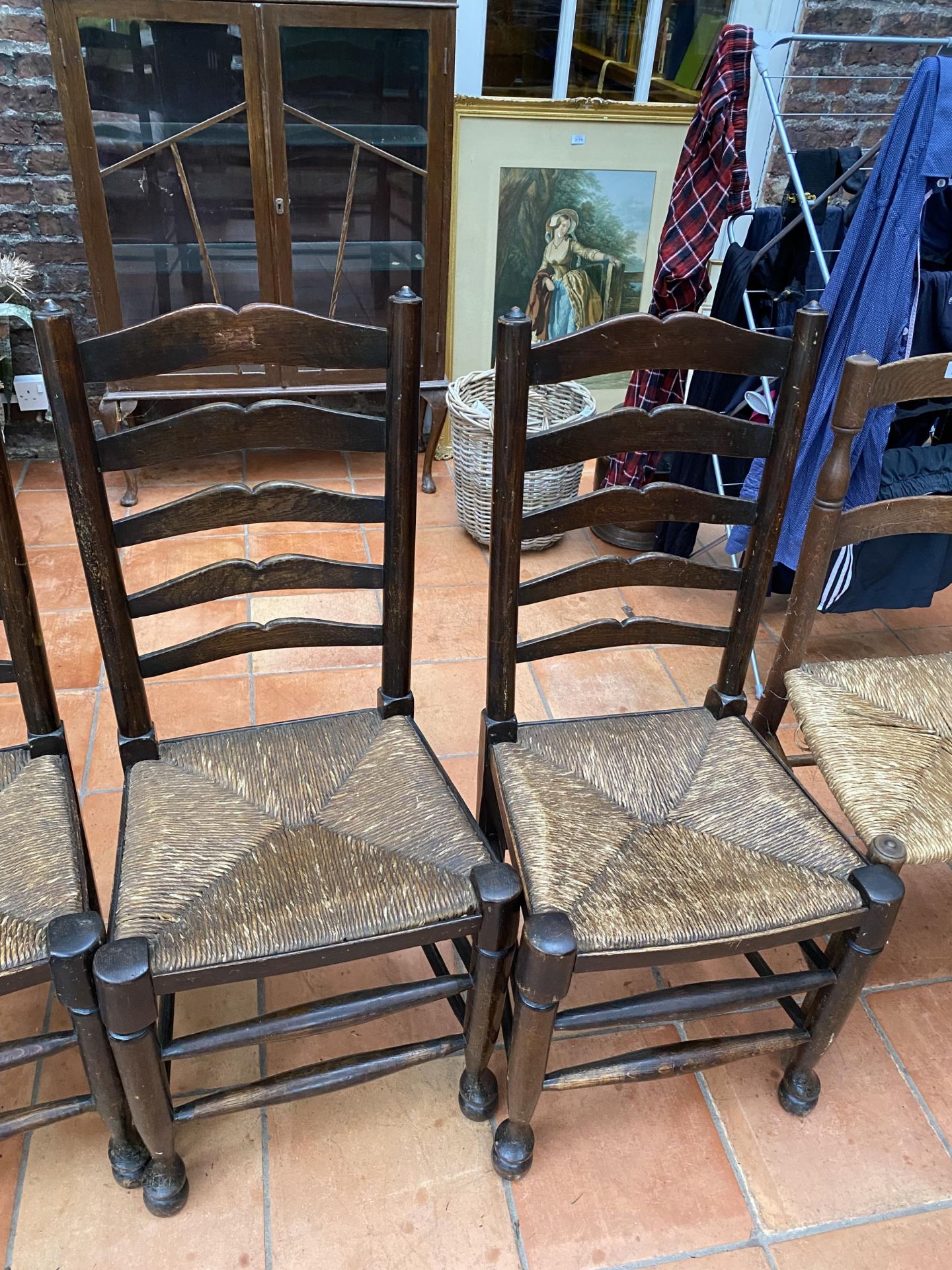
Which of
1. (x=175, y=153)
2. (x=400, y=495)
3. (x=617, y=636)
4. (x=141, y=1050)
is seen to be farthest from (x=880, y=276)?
(x=175, y=153)

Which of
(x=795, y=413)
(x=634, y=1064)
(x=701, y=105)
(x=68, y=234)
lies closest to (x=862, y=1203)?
(x=634, y=1064)

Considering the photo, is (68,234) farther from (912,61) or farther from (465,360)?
(912,61)

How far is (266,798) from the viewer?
123 centimetres

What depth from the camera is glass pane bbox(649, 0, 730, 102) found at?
296 cm

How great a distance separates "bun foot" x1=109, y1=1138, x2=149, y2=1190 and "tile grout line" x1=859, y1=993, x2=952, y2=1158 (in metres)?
1.10

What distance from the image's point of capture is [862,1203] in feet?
4.12

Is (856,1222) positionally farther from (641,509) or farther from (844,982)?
(641,509)

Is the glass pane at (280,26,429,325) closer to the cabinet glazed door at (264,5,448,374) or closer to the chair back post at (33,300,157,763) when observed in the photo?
the cabinet glazed door at (264,5,448,374)

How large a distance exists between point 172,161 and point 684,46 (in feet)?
5.61

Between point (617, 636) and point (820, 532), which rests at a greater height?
point (820, 532)

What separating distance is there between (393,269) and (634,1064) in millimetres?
2275

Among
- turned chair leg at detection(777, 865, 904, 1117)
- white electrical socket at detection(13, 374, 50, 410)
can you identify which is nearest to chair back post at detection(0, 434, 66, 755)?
turned chair leg at detection(777, 865, 904, 1117)

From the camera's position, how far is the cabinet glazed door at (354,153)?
2373 millimetres

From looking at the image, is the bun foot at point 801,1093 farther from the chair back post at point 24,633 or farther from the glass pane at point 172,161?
the glass pane at point 172,161
